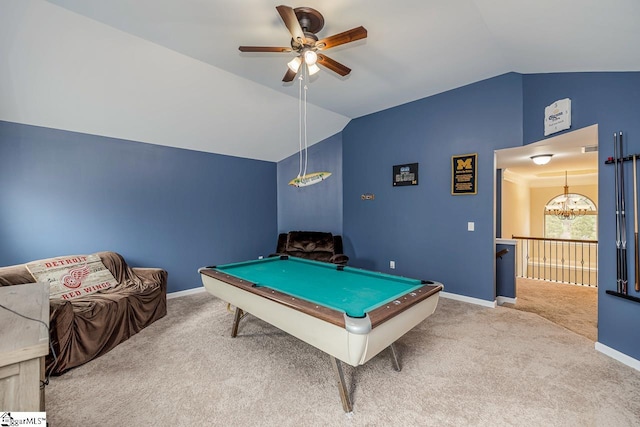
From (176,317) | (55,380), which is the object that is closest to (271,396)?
(55,380)

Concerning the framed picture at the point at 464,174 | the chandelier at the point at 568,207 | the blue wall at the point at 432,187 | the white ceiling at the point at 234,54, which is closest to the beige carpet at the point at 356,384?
the blue wall at the point at 432,187

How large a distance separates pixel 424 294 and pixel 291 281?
43.2 inches

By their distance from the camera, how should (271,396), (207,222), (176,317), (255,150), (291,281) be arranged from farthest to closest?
(255,150), (207,222), (176,317), (291,281), (271,396)

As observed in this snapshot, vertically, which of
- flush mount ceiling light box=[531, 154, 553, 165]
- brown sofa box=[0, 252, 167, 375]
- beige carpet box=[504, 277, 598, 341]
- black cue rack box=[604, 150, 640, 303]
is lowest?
beige carpet box=[504, 277, 598, 341]

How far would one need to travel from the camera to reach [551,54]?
2.50 metres

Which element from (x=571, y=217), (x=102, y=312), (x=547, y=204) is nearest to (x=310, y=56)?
(x=102, y=312)

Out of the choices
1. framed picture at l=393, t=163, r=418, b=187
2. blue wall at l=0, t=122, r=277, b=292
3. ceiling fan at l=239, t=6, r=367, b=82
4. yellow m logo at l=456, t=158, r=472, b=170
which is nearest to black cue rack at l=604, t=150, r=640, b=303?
yellow m logo at l=456, t=158, r=472, b=170

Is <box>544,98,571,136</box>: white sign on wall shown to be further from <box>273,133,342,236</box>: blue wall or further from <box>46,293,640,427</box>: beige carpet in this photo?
<box>273,133,342,236</box>: blue wall

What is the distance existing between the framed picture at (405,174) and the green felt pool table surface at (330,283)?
2.13 m

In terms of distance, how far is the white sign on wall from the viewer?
2730 mm

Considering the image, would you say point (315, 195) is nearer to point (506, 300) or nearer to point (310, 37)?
point (310, 37)

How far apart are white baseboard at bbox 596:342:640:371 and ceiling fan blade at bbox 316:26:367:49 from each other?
3.33 meters

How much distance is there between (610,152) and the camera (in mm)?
2365

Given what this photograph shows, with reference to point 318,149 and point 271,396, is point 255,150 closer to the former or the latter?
point 318,149
